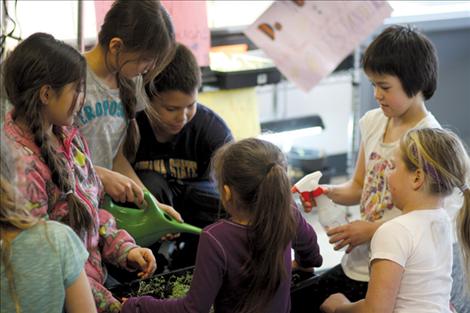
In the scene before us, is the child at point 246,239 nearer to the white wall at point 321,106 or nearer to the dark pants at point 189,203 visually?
the dark pants at point 189,203

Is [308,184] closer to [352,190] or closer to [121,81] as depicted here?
[352,190]

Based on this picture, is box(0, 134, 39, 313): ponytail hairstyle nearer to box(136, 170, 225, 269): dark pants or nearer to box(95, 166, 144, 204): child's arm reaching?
box(95, 166, 144, 204): child's arm reaching

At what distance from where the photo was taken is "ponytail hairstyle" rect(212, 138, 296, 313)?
1286 millimetres

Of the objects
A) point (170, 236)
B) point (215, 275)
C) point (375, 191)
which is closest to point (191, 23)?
point (170, 236)

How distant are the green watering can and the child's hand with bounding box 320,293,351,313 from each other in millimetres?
361

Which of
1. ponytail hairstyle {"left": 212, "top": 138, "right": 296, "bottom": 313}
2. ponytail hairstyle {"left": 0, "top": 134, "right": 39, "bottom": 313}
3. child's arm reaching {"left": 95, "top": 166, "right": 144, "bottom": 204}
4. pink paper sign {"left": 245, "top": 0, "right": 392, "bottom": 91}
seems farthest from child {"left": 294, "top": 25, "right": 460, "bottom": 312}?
ponytail hairstyle {"left": 0, "top": 134, "right": 39, "bottom": 313}

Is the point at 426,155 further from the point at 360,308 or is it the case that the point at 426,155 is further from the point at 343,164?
the point at 343,164

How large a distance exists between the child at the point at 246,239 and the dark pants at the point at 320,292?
331 mm

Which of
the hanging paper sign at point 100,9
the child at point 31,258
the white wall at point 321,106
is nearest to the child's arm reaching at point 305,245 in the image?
the child at point 31,258

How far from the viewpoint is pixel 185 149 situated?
1.87m

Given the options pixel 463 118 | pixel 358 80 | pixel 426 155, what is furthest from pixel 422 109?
pixel 463 118

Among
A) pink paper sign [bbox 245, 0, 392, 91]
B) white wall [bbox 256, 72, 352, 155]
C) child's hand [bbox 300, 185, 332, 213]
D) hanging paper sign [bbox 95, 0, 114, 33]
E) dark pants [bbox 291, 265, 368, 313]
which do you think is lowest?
white wall [bbox 256, 72, 352, 155]

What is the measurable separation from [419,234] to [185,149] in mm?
732

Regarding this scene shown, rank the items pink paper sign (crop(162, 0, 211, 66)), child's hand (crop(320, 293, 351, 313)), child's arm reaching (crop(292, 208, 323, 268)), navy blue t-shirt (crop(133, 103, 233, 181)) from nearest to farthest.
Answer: child's arm reaching (crop(292, 208, 323, 268)), child's hand (crop(320, 293, 351, 313)), navy blue t-shirt (crop(133, 103, 233, 181)), pink paper sign (crop(162, 0, 211, 66))
